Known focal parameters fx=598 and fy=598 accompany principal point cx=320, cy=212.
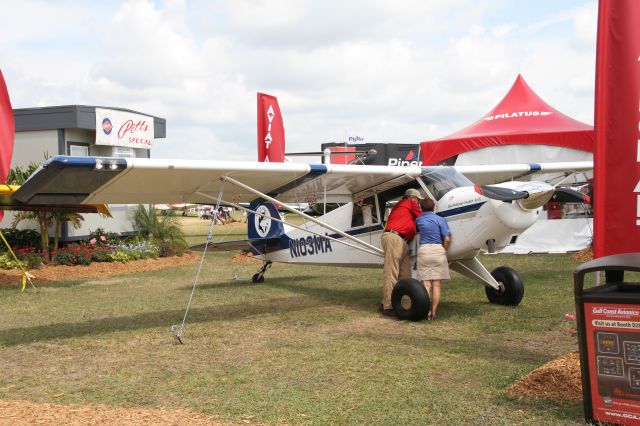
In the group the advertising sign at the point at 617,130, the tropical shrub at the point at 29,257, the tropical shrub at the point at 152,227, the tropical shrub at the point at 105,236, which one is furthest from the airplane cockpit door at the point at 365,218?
the tropical shrub at the point at 152,227

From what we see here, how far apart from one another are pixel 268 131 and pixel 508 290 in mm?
10424

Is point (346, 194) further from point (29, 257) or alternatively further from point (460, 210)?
point (29, 257)

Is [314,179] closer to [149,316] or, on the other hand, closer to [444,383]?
[149,316]

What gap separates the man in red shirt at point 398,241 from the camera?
8.99 metres

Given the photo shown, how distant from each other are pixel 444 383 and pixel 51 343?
5031 millimetres

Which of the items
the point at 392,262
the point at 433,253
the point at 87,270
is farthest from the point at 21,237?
the point at 433,253

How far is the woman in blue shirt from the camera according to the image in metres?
8.45

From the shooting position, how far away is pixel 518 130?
1852 cm

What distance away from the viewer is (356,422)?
4.48m

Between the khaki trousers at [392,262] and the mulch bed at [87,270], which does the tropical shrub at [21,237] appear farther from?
the khaki trousers at [392,262]

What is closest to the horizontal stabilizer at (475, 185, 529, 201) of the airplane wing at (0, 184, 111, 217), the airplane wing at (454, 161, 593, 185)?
the airplane wing at (454, 161, 593, 185)

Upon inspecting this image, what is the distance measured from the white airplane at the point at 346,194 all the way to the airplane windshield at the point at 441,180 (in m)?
0.02

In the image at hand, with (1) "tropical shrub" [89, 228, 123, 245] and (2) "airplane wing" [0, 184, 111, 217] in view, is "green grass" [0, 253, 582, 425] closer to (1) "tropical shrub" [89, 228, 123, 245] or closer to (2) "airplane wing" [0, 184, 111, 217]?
(2) "airplane wing" [0, 184, 111, 217]

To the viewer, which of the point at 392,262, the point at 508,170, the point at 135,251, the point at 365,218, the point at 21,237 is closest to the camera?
the point at 392,262
